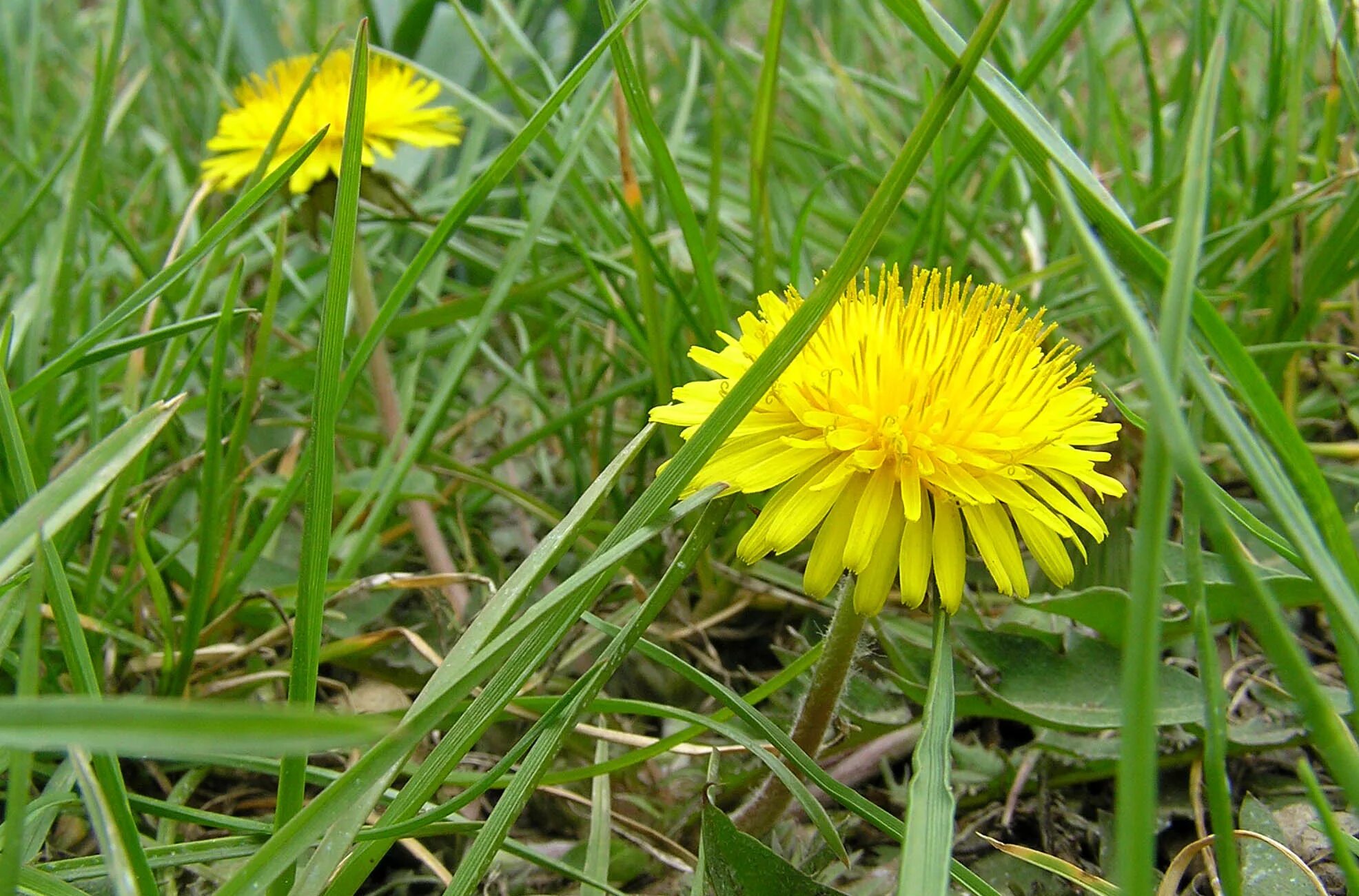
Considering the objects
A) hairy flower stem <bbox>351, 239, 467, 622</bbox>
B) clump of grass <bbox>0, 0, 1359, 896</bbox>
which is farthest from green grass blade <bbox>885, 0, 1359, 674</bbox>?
hairy flower stem <bbox>351, 239, 467, 622</bbox>

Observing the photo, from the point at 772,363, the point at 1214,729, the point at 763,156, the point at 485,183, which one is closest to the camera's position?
the point at 1214,729

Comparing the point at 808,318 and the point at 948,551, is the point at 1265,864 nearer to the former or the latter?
the point at 948,551

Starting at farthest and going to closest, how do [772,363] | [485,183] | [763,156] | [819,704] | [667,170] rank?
[763,156] < [667,170] < [485,183] < [819,704] < [772,363]

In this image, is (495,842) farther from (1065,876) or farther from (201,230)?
(201,230)

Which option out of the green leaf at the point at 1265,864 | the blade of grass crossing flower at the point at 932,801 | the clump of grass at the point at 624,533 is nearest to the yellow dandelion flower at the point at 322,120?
the clump of grass at the point at 624,533

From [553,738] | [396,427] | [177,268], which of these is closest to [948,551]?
[553,738]

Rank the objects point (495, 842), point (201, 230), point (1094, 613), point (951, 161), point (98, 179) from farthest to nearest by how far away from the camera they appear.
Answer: point (201, 230)
point (98, 179)
point (951, 161)
point (1094, 613)
point (495, 842)

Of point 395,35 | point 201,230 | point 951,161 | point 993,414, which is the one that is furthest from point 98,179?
point 993,414
